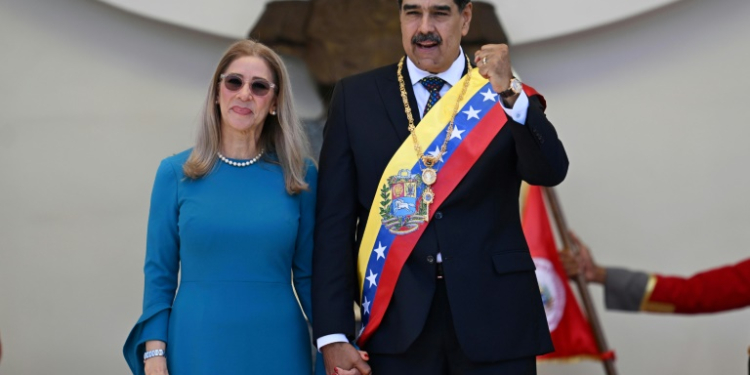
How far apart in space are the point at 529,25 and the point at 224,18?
1.22 metres

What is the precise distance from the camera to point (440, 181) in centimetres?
265

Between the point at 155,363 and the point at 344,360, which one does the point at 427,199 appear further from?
the point at 155,363

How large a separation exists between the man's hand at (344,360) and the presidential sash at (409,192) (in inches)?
2.8

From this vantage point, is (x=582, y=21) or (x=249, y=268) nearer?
(x=249, y=268)

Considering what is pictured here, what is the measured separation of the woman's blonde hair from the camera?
279 cm

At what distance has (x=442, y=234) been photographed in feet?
8.53

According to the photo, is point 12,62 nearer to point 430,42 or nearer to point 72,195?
point 72,195

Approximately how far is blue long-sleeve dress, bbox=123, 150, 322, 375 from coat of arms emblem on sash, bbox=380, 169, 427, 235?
260 millimetres

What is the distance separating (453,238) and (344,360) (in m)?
0.38

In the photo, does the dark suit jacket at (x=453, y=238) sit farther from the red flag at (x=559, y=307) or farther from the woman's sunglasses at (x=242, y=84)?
the red flag at (x=559, y=307)

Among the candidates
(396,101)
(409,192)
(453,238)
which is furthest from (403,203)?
(396,101)

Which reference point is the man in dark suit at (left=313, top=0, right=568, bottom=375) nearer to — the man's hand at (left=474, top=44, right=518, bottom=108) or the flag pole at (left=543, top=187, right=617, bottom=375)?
the man's hand at (left=474, top=44, right=518, bottom=108)

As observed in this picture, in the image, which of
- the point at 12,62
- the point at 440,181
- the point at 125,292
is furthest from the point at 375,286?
the point at 12,62

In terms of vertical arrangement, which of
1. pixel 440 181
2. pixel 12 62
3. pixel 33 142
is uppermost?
pixel 12 62
